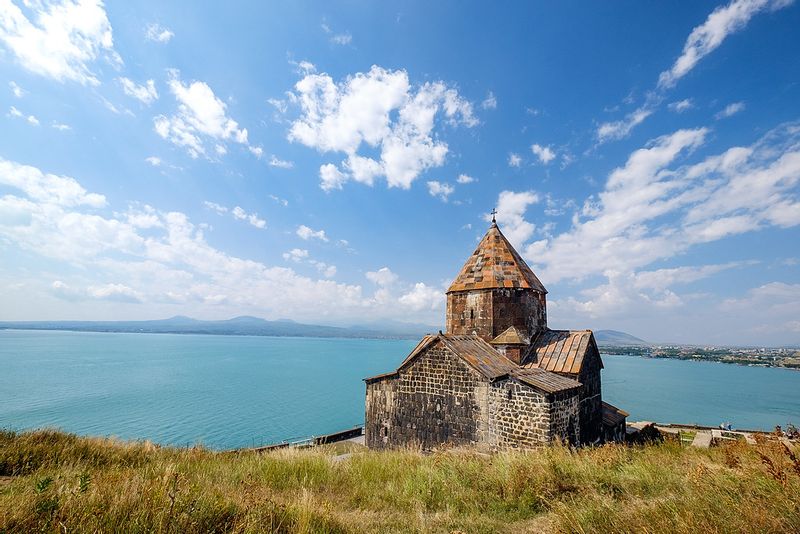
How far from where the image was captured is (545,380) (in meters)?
10.6

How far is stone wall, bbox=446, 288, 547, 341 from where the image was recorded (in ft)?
45.4

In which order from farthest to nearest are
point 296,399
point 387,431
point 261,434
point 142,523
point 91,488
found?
point 296,399 → point 261,434 → point 387,431 → point 91,488 → point 142,523

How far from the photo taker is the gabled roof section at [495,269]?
14.1 m

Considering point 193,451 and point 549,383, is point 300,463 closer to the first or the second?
point 193,451

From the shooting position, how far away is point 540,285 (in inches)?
600

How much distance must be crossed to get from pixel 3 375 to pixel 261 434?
55.0 m

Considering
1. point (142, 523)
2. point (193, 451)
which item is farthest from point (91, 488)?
point (193, 451)

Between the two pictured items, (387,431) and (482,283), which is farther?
(482,283)

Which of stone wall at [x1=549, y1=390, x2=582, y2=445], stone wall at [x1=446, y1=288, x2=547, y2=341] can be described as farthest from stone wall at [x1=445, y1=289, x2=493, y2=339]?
stone wall at [x1=549, y1=390, x2=582, y2=445]

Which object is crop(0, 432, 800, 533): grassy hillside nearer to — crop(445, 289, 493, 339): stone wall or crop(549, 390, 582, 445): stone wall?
crop(549, 390, 582, 445): stone wall

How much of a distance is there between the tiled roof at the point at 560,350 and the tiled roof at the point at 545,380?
1.99ft

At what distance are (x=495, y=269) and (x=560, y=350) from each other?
3.91m

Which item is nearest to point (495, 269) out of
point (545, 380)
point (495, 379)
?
point (545, 380)

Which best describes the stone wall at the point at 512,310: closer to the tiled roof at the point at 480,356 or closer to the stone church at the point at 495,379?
the stone church at the point at 495,379
